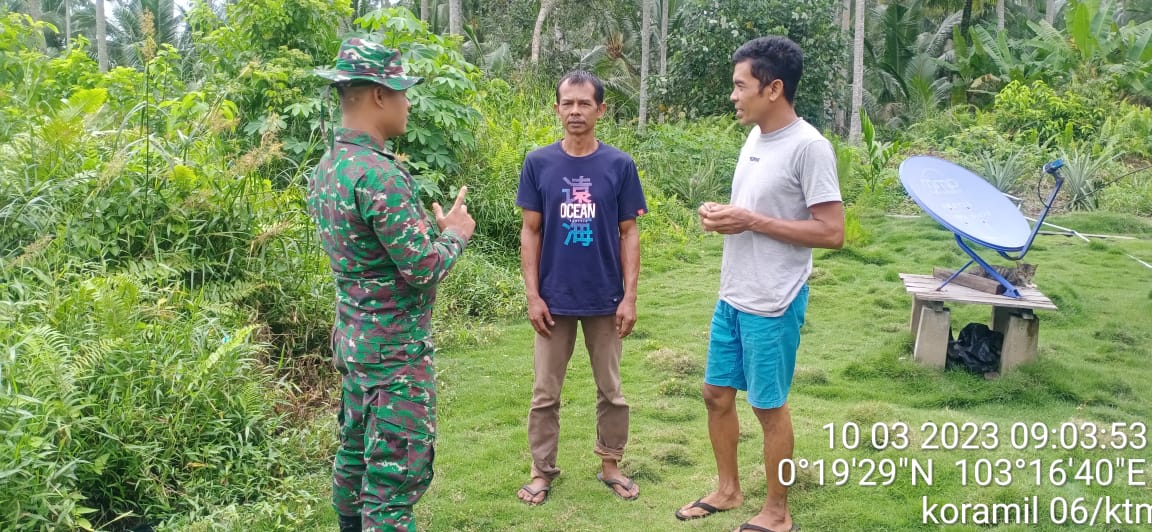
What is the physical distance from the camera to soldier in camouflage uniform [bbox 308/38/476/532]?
2768 mm

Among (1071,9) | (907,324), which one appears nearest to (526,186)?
(907,324)

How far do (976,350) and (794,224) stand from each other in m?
3.07

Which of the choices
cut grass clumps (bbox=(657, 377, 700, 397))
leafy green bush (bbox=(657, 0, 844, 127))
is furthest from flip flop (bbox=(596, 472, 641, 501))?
leafy green bush (bbox=(657, 0, 844, 127))

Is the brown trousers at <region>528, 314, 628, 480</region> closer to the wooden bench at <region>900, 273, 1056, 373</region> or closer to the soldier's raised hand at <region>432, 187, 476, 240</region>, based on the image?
the soldier's raised hand at <region>432, 187, 476, 240</region>

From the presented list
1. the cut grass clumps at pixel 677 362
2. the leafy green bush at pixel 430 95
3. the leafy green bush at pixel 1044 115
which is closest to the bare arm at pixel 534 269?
the cut grass clumps at pixel 677 362

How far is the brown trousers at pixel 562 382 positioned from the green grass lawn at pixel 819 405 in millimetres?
241

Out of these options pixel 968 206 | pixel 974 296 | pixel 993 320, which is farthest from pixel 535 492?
pixel 993 320

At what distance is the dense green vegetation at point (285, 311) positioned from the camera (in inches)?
149

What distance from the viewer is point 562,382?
4109mm

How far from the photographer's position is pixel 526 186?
3980 millimetres

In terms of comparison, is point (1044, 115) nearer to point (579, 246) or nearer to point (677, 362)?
point (677, 362)

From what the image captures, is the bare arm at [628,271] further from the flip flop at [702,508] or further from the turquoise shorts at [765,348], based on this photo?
the flip flop at [702,508]

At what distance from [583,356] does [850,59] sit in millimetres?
19956

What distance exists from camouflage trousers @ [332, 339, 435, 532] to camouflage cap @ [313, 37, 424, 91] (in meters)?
0.87
